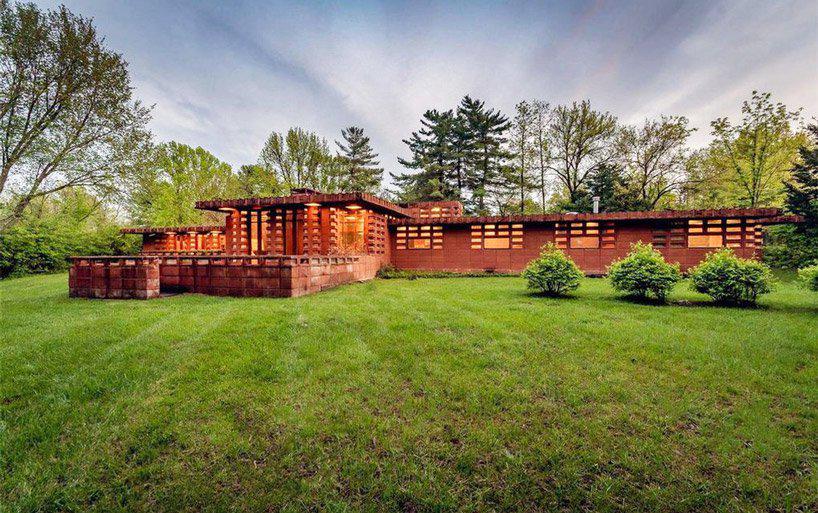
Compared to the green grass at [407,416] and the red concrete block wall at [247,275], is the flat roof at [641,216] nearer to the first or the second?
the red concrete block wall at [247,275]

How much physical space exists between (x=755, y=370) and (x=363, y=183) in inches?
1343

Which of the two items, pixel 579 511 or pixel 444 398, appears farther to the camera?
pixel 444 398

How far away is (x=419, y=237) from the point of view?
18.8 m

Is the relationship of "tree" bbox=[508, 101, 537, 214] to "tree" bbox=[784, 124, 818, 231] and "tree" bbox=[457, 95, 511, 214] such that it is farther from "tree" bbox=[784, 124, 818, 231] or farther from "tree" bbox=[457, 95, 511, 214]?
"tree" bbox=[784, 124, 818, 231]

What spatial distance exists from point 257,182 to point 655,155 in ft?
112

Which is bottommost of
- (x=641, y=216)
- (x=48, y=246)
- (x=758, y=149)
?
(x=48, y=246)

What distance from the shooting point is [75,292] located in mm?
9266

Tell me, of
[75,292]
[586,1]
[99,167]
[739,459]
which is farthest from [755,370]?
[99,167]

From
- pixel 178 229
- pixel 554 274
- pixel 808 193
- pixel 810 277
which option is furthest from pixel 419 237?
pixel 808 193

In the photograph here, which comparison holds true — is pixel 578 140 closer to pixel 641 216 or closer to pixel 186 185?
pixel 641 216

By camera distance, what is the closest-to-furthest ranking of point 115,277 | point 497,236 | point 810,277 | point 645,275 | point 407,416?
point 407,416 < point 810,277 < point 645,275 < point 115,277 < point 497,236

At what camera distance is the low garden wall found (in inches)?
354

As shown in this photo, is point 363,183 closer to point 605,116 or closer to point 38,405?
point 605,116

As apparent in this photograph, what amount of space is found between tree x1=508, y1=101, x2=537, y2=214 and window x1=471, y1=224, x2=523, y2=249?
14.9 meters
